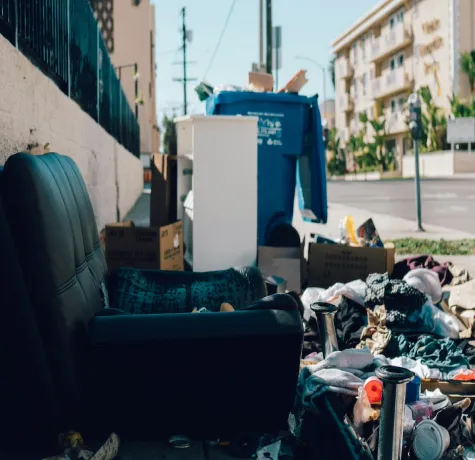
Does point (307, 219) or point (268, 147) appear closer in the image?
point (268, 147)

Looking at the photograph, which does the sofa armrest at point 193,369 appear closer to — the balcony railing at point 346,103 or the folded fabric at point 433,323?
the folded fabric at point 433,323

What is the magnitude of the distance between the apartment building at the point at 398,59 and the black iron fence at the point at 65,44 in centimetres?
2677

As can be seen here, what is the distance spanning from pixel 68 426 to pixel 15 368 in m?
0.35

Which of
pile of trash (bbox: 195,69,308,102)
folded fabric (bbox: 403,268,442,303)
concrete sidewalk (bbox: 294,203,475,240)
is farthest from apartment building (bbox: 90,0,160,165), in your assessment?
folded fabric (bbox: 403,268,442,303)

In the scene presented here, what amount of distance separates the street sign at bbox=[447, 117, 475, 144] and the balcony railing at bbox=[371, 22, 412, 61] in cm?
1091

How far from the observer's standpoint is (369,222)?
641 cm

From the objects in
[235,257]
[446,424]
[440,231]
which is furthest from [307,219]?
[446,424]

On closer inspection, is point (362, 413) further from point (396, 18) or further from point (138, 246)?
point (396, 18)

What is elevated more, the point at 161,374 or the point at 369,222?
the point at 369,222

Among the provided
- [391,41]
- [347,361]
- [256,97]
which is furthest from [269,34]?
[391,41]

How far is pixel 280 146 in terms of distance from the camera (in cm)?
683

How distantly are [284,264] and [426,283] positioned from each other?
1.26 meters

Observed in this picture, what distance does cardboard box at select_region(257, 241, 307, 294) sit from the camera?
5.82m

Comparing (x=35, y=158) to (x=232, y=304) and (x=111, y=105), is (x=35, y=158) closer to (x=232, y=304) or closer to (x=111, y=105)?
(x=232, y=304)
